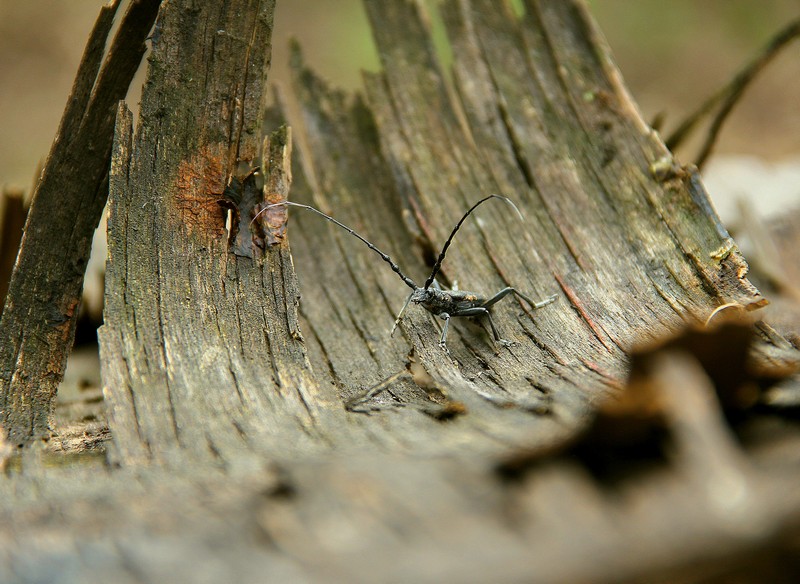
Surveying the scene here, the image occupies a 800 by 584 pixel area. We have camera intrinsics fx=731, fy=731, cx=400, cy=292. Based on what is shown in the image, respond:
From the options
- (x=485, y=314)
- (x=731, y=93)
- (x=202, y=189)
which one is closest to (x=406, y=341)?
(x=485, y=314)

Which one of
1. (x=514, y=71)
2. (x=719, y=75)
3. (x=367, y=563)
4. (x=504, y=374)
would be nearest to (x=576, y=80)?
(x=514, y=71)

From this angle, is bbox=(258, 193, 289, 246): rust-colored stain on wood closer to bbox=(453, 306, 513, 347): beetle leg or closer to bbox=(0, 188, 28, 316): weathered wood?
bbox=(453, 306, 513, 347): beetle leg

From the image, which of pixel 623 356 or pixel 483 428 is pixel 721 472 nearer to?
pixel 483 428

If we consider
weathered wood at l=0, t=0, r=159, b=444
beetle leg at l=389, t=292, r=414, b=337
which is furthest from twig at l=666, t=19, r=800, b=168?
weathered wood at l=0, t=0, r=159, b=444

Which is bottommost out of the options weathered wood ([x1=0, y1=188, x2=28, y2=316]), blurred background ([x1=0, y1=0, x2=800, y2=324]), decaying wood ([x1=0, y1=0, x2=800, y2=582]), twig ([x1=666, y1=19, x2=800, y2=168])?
decaying wood ([x1=0, y1=0, x2=800, y2=582])

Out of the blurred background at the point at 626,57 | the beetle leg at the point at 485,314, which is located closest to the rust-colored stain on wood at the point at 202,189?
the beetle leg at the point at 485,314

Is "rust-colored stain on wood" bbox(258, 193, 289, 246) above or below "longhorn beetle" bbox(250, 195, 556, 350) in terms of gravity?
above
